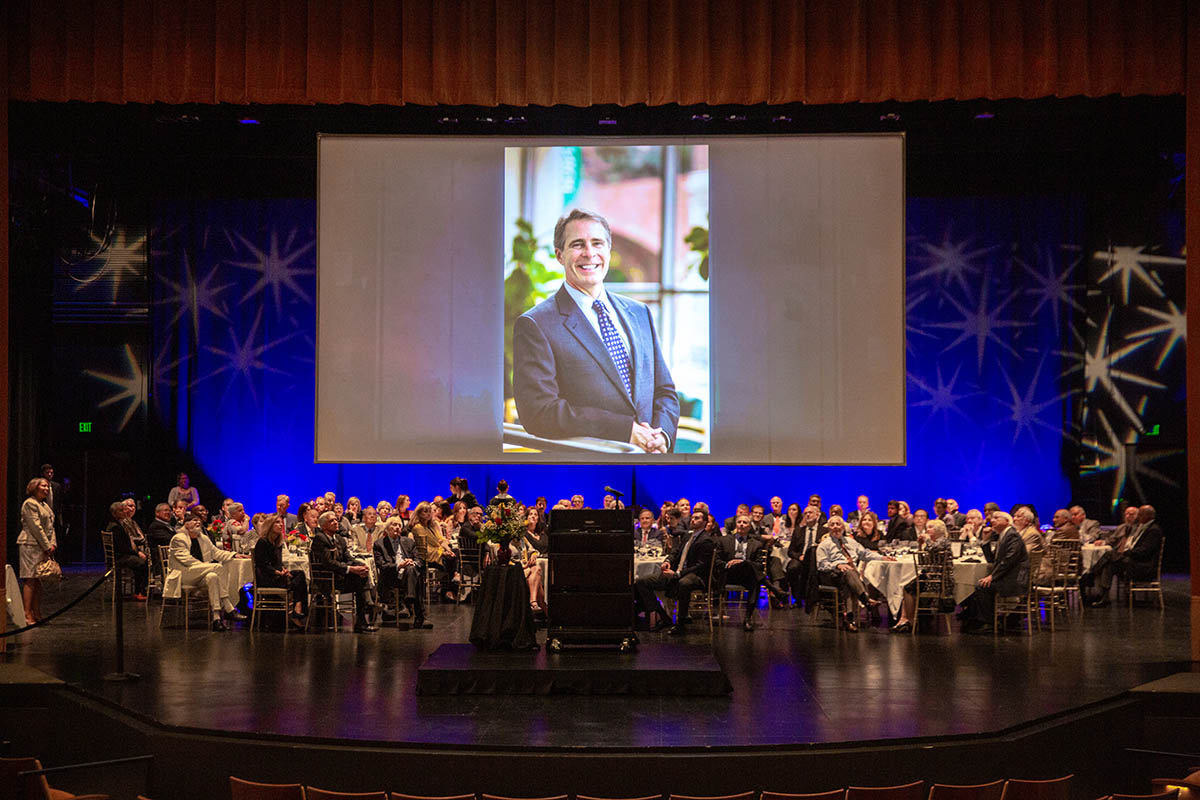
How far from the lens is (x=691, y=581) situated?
10531 millimetres

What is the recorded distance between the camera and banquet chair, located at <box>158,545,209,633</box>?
10.9 metres

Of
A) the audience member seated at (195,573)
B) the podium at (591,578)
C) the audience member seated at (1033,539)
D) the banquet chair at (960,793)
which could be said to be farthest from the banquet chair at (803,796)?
the audience member seated at (195,573)

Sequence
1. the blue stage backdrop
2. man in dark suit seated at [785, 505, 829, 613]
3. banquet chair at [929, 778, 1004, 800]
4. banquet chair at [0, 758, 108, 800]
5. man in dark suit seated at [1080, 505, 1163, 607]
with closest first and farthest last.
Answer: banquet chair at [929, 778, 1004, 800]
banquet chair at [0, 758, 108, 800]
man in dark suit seated at [785, 505, 829, 613]
man in dark suit seated at [1080, 505, 1163, 607]
the blue stage backdrop

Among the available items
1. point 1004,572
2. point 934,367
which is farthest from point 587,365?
point 934,367

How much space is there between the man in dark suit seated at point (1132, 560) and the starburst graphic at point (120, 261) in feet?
44.5

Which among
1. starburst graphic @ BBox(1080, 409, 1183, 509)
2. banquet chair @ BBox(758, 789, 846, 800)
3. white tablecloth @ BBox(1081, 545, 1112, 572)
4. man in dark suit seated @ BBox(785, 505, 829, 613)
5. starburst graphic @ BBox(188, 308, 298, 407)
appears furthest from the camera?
starburst graphic @ BBox(188, 308, 298, 407)

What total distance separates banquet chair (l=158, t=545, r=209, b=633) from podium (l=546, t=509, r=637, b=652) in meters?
4.11

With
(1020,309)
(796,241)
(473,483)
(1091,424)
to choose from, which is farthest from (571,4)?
(1091,424)

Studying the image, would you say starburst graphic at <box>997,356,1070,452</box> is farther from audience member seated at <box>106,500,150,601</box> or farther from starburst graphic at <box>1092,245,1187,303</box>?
audience member seated at <box>106,500,150,601</box>

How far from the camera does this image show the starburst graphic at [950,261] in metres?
16.7

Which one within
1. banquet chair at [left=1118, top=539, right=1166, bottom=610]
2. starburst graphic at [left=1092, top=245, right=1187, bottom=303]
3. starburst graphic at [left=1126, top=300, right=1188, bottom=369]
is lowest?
banquet chair at [left=1118, top=539, right=1166, bottom=610]

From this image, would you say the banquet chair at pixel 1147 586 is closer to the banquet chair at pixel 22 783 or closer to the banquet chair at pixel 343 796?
the banquet chair at pixel 343 796

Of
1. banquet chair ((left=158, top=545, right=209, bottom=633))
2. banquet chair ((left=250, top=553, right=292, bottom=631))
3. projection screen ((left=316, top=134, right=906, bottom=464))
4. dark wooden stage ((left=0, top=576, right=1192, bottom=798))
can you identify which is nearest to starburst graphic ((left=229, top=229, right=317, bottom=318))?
banquet chair ((left=158, top=545, right=209, bottom=633))

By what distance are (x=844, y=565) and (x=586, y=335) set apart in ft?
11.1
